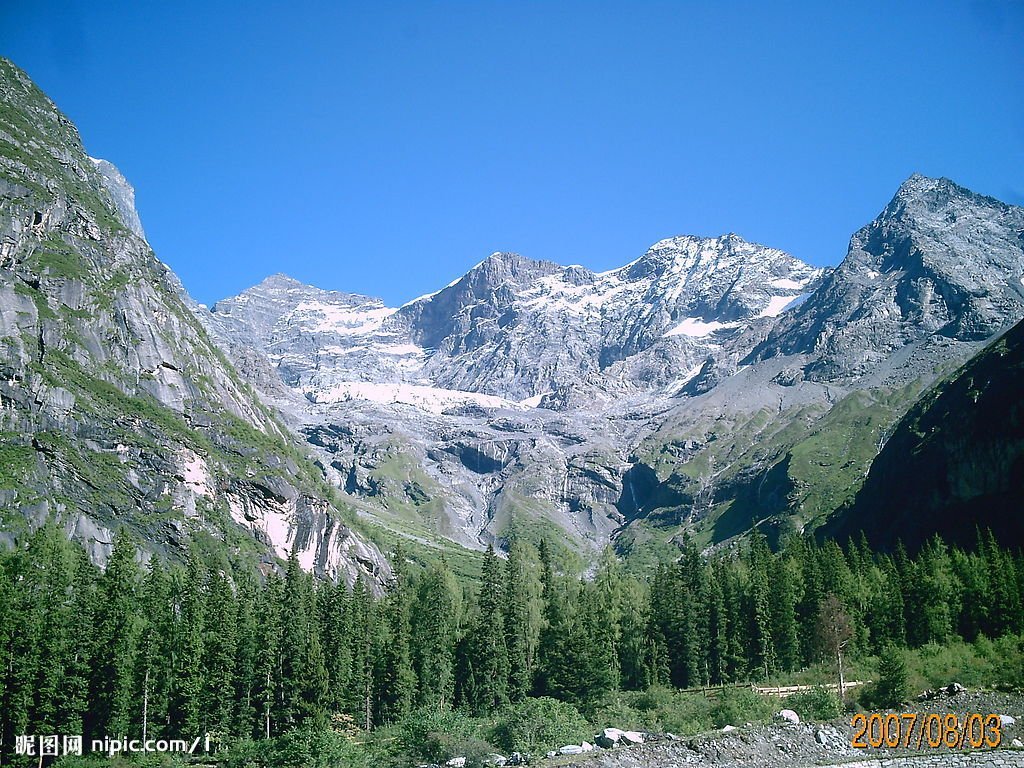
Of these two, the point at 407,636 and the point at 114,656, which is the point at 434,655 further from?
the point at 114,656

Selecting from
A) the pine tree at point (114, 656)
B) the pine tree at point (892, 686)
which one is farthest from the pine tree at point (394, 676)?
the pine tree at point (892, 686)

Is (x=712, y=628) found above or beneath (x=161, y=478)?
beneath

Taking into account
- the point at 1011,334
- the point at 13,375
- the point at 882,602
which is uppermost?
the point at 1011,334

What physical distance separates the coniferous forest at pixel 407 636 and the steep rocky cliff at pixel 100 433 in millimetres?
26110

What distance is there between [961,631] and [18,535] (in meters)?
124

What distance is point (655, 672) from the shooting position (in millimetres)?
90062

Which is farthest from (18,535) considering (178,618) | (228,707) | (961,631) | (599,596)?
(961,631)

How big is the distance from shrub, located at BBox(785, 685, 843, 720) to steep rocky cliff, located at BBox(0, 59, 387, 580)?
4099 inches

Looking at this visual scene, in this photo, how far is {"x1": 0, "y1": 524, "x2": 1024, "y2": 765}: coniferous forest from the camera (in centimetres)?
5978

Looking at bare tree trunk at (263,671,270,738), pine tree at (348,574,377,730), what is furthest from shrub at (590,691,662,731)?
bare tree trunk at (263,671,270,738)

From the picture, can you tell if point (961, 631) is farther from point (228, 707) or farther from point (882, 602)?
point (228, 707)

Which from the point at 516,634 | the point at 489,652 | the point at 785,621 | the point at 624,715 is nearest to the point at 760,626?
the point at 785,621

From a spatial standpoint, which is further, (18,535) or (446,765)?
(18,535)

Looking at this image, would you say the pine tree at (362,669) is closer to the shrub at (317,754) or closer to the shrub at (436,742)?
the shrub at (436,742)
